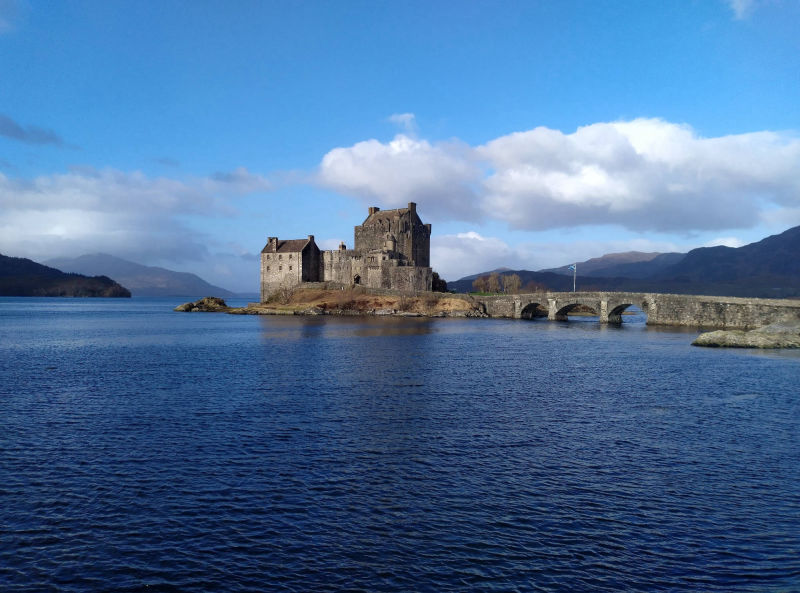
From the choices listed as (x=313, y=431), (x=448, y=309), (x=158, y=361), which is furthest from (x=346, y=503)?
(x=448, y=309)

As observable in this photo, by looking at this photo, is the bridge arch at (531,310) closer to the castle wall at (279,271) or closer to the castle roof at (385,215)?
the castle roof at (385,215)

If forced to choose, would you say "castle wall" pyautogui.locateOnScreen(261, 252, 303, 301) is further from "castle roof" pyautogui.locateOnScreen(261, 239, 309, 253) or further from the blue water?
the blue water

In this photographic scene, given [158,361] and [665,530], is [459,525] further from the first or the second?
[158,361]

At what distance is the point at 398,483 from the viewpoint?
17.4 metres

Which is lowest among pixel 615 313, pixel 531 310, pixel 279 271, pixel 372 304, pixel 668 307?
pixel 615 313

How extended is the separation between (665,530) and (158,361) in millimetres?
41005

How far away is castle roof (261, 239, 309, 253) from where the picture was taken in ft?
394

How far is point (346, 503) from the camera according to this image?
1570cm

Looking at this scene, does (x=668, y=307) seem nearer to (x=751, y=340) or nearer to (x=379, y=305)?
(x=751, y=340)

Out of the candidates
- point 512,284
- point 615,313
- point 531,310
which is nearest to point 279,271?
point 531,310

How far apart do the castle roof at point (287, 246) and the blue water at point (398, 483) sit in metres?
83.9

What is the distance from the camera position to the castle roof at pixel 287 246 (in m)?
120

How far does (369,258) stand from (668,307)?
5804 centimetres

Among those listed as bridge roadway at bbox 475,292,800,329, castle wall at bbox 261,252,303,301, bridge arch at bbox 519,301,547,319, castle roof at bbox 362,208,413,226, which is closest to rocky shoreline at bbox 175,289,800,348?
A: castle wall at bbox 261,252,303,301
